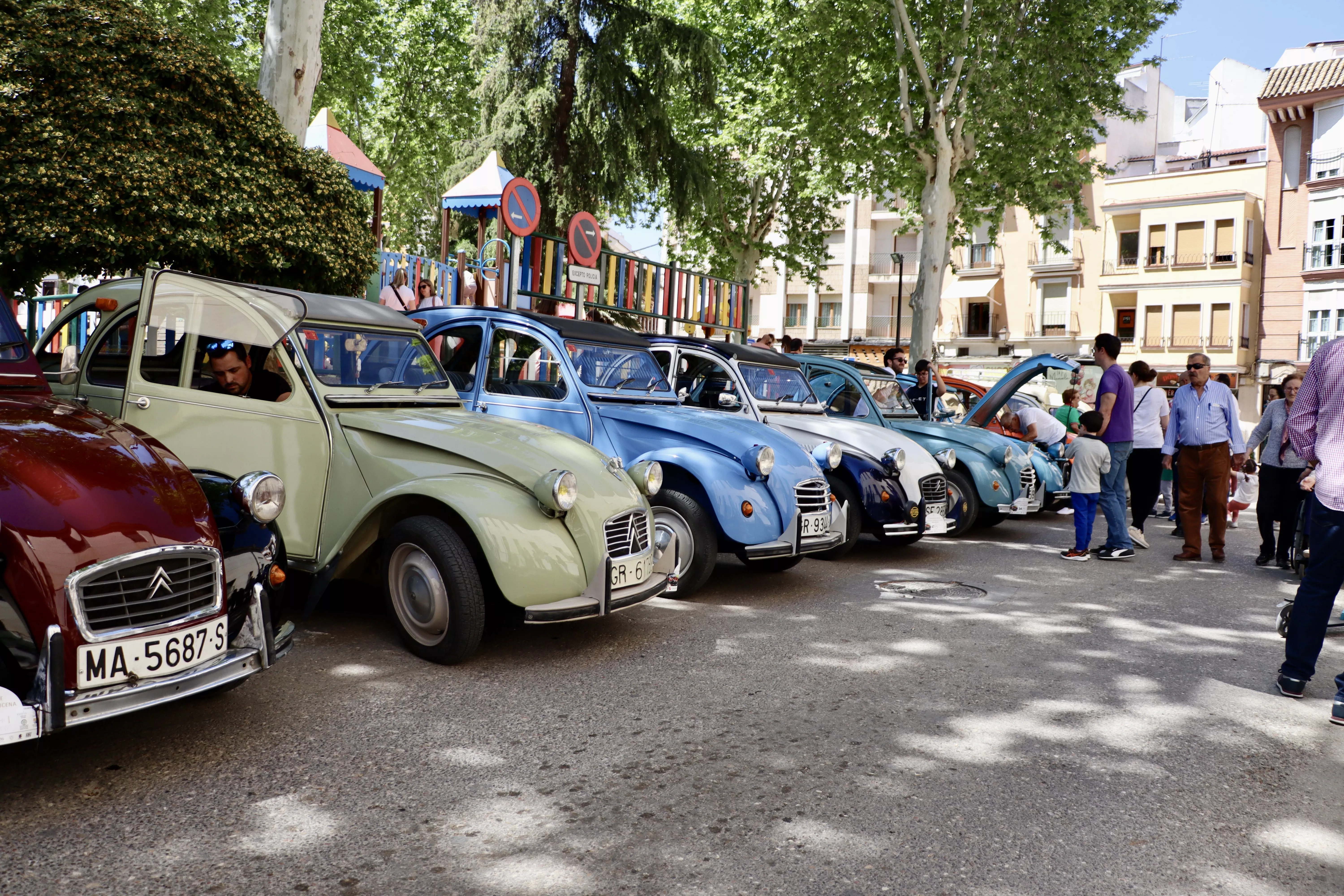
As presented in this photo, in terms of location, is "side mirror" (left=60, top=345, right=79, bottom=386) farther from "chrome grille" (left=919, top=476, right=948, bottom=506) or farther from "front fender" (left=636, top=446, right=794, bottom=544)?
"chrome grille" (left=919, top=476, right=948, bottom=506)

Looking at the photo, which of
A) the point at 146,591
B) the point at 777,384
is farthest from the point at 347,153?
the point at 146,591

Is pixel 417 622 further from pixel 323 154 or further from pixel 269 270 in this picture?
pixel 323 154

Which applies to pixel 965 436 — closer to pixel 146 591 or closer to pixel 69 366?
pixel 69 366

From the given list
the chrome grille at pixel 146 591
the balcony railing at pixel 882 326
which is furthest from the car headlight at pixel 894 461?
the balcony railing at pixel 882 326

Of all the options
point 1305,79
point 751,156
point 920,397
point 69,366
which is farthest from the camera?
point 1305,79

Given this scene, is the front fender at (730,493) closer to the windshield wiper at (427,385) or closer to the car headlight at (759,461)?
the car headlight at (759,461)

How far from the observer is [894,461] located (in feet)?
28.9

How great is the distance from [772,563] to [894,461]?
173 centimetres

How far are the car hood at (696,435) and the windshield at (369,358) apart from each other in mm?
1324

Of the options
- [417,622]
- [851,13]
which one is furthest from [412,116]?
[417,622]

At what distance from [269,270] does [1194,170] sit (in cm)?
4037

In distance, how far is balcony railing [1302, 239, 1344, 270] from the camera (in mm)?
36281

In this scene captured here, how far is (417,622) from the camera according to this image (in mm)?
5125

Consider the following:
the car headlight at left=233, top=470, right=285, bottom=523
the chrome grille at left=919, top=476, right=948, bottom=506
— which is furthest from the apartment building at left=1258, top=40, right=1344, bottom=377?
the car headlight at left=233, top=470, right=285, bottom=523
